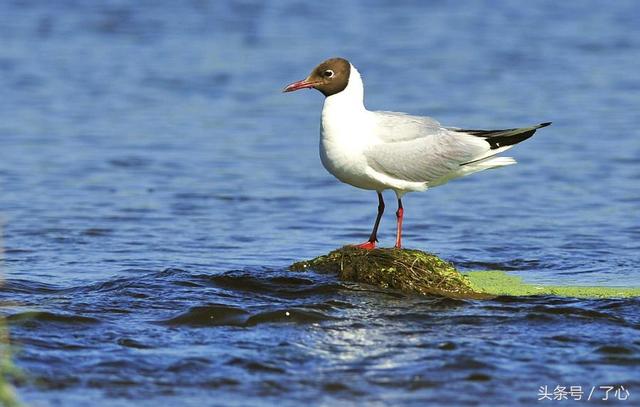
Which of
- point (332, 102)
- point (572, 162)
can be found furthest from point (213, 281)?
point (572, 162)

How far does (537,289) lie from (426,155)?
54.5 inches

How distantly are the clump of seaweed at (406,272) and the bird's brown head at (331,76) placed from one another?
1.32 metres

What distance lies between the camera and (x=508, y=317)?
8.26 m

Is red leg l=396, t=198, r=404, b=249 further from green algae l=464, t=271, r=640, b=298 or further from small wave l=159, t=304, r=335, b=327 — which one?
small wave l=159, t=304, r=335, b=327

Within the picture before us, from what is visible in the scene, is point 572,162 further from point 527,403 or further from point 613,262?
point 527,403

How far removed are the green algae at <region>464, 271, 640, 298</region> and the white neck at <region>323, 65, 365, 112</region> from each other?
1705 mm

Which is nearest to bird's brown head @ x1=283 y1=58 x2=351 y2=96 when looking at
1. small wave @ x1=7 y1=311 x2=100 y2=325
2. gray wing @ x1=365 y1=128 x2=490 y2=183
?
gray wing @ x1=365 y1=128 x2=490 y2=183

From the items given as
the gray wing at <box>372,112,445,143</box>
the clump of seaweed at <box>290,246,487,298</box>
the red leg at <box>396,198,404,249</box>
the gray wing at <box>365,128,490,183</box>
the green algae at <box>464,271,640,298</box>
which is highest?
the gray wing at <box>372,112,445,143</box>

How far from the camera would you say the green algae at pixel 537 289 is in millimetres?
8992

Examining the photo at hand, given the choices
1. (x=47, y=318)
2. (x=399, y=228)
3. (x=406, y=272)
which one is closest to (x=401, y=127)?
(x=399, y=228)

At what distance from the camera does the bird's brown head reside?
362 inches

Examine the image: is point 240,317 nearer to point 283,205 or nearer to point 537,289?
point 537,289

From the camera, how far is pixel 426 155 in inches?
369

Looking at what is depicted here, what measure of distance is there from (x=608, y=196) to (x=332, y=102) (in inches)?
220
